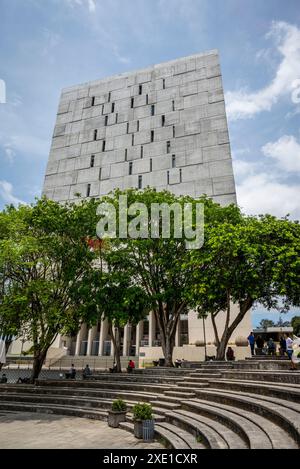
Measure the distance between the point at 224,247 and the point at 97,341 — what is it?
36.4 m

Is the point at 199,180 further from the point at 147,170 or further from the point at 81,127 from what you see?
the point at 81,127

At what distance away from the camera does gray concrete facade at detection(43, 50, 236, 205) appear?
50.1 m

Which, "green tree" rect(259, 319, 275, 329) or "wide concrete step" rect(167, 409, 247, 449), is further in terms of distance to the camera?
"green tree" rect(259, 319, 275, 329)

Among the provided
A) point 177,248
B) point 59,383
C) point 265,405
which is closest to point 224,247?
point 177,248

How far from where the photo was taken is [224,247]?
2056 centimetres

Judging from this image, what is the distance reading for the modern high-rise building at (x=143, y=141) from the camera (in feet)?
160

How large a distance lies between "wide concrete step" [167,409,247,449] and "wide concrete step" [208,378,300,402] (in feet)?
6.99

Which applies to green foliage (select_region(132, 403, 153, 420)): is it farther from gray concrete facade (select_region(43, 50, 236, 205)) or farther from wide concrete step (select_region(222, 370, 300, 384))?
gray concrete facade (select_region(43, 50, 236, 205))

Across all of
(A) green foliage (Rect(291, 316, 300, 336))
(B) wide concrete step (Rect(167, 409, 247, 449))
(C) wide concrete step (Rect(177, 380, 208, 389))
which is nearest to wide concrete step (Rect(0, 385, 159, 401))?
(C) wide concrete step (Rect(177, 380, 208, 389))

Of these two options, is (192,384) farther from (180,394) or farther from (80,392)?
(80,392)

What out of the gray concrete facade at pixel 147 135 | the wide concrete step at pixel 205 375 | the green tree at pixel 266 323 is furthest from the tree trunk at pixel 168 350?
the green tree at pixel 266 323

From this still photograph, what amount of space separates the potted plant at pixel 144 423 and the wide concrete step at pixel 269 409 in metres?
3.00

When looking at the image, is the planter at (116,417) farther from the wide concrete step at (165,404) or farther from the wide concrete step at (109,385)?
Result: the wide concrete step at (109,385)

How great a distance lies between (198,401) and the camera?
13227 millimetres
